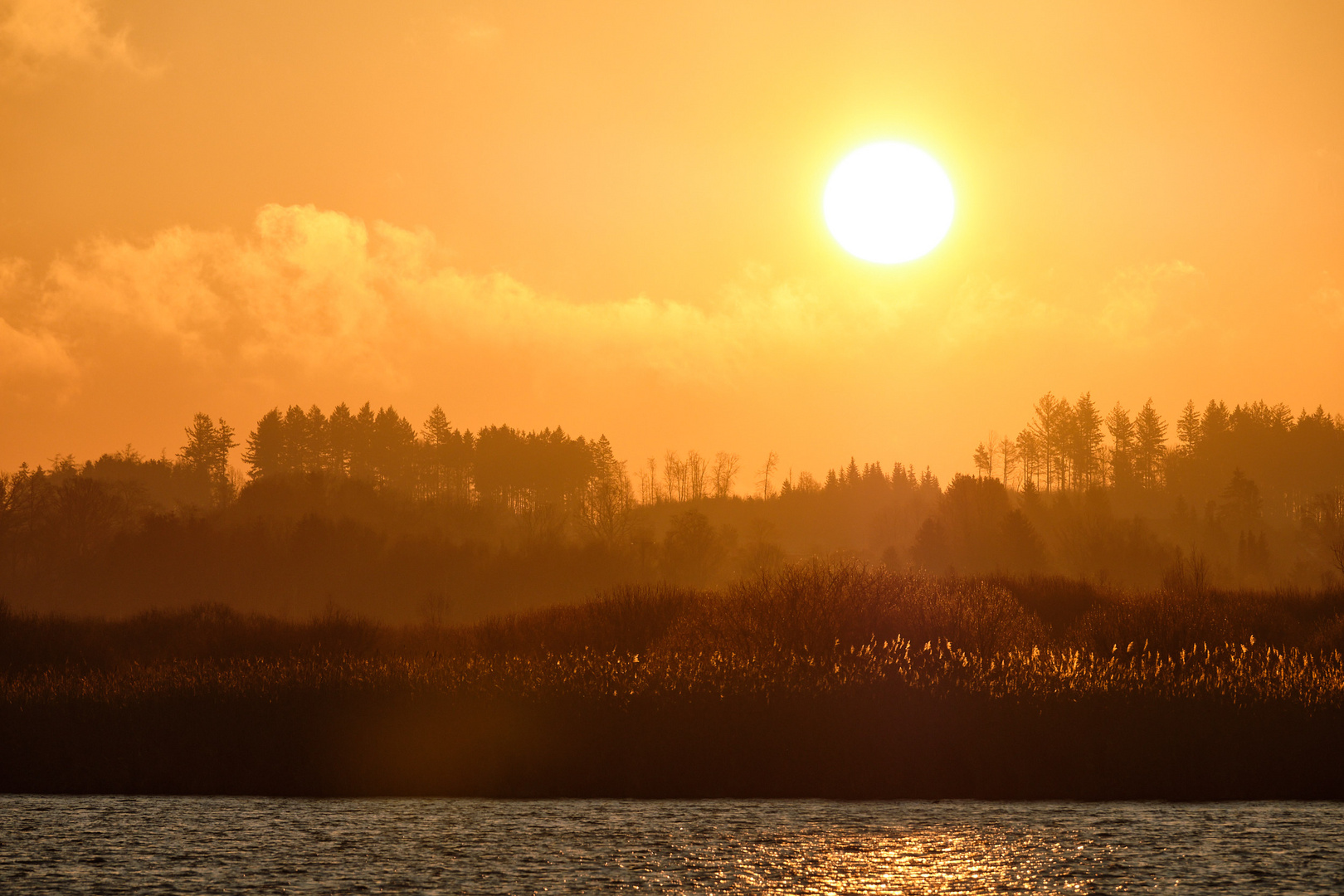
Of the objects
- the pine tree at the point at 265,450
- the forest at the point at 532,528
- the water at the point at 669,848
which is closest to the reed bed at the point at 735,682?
the water at the point at 669,848

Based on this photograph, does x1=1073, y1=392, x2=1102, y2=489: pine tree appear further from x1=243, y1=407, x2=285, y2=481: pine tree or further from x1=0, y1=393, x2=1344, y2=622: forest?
x1=243, y1=407, x2=285, y2=481: pine tree

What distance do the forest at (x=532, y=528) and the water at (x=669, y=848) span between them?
198 ft

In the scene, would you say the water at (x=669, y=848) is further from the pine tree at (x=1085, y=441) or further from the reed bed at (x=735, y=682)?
the pine tree at (x=1085, y=441)

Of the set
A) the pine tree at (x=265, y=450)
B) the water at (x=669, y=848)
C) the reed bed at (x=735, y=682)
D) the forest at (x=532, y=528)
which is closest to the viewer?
the water at (x=669, y=848)

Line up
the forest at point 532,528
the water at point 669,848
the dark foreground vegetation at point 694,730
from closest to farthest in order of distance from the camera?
1. the water at point 669,848
2. the dark foreground vegetation at point 694,730
3. the forest at point 532,528

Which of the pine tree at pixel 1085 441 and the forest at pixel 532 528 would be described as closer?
the forest at pixel 532 528

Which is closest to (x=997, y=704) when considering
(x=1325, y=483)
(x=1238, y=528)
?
(x=1238, y=528)

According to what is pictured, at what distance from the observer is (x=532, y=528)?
455 feet

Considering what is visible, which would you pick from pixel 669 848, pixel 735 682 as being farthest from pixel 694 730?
pixel 669 848

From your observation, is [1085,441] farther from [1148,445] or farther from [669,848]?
[669,848]

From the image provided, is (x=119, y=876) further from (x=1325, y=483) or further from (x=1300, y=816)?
(x=1325, y=483)

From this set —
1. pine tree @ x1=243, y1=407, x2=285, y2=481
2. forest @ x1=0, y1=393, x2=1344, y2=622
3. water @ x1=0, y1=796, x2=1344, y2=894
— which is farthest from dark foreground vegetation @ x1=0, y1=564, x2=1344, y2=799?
pine tree @ x1=243, y1=407, x2=285, y2=481

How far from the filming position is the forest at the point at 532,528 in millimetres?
115938

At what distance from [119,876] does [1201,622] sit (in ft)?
160
